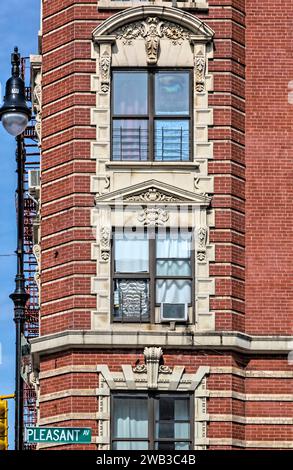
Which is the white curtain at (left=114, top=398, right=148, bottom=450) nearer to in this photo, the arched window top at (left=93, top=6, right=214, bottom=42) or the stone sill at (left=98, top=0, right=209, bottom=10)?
the arched window top at (left=93, top=6, right=214, bottom=42)

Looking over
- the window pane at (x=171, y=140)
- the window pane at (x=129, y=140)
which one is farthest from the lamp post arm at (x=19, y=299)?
the window pane at (x=171, y=140)

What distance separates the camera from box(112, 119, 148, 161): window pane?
35.5 meters

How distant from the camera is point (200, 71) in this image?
1406 inches

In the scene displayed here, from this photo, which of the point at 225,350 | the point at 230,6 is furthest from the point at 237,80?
the point at 225,350

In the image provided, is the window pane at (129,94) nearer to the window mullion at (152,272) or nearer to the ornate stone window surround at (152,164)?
the ornate stone window surround at (152,164)

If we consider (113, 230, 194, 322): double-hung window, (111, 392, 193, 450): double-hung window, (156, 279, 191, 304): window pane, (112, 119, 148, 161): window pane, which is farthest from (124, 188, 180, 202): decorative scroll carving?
(111, 392, 193, 450): double-hung window

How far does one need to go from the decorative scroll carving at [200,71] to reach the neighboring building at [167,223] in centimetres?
3

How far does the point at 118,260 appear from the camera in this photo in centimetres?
3494

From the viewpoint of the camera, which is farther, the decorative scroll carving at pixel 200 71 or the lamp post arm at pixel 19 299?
the decorative scroll carving at pixel 200 71

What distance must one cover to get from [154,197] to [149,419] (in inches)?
200

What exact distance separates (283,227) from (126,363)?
497cm

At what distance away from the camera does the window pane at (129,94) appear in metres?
35.8
